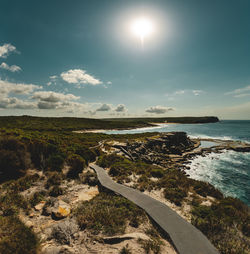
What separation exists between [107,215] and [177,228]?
3556mm

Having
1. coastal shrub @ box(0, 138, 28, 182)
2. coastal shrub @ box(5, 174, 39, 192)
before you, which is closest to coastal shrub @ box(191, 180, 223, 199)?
coastal shrub @ box(5, 174, 39, 192)

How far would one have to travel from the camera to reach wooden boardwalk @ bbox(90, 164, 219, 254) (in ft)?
16.3

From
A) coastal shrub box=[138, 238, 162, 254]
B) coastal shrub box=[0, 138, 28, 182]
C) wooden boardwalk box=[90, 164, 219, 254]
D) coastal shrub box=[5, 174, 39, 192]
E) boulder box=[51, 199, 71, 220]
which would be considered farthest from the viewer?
coastal shrub box=[0, 138, 28, 182]

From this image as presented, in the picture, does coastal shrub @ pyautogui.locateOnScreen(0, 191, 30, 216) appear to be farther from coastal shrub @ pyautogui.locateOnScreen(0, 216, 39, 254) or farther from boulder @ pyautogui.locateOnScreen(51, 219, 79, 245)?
boulder @ pyautogui.locateOnScreen(51, 219, 79, 245)

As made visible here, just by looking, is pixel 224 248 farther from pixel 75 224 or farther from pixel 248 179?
pixel 248 179

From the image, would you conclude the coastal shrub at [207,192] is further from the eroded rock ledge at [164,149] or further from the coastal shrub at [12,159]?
the coastal shrub at [12,159]

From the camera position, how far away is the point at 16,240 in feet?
14.6

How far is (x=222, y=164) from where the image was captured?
2752cm

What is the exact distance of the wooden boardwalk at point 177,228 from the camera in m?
4.97

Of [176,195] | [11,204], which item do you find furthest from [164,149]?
[11,204]

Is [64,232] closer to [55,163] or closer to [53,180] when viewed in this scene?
[53,180]

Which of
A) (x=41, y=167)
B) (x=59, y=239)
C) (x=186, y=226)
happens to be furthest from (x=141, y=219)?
(x=41, y=167)

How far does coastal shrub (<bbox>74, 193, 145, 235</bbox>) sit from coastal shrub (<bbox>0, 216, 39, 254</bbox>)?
2.00m

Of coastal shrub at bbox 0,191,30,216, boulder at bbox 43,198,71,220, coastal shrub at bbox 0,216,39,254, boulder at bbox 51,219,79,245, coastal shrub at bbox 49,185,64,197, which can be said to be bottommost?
coastal shrub at bbox 49,185,64,197
